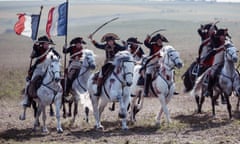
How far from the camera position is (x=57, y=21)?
67.5 ft

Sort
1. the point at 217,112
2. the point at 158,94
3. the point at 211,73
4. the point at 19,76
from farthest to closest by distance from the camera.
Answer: the point at 19,76, the point at 217,112, the point at 211,73, the point at 158,94

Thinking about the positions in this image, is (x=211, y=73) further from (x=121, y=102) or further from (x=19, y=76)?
(x=19, y=76)

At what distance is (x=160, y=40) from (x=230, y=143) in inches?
190

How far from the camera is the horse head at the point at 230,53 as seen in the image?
62.1 ft

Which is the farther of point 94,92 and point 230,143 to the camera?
point 94,92

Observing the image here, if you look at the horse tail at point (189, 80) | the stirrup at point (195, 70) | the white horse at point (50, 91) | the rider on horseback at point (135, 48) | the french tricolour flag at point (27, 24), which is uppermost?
the french tricolour flag at point (27, 24)

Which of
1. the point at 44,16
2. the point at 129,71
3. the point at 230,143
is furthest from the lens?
the point at 44,16

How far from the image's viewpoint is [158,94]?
1902 centimetres

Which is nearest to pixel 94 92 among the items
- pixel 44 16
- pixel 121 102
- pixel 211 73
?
pixel 121 102

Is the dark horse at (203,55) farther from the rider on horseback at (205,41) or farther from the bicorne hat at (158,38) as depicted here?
the bicorne hat at (158,38)

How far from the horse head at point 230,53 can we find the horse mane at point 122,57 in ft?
10.1

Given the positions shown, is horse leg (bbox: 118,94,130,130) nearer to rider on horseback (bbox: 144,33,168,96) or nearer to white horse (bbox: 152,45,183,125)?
white horse (bbox: 152,45,183,125)

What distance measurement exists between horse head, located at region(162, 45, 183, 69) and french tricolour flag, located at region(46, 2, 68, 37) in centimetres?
342

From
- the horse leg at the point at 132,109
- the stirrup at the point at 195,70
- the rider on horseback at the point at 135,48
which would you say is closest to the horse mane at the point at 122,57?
the horse leg at the point at 132,109
